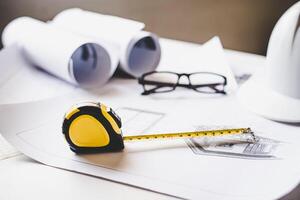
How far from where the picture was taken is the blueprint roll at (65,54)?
731mm

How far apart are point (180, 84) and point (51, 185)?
34 centimetres

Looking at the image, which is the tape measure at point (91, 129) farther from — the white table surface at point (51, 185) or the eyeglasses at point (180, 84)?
the eyeglasses at point (180, 84)

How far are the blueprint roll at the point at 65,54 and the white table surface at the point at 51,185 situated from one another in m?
0.24

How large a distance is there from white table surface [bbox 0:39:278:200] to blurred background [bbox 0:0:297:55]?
2.21ft

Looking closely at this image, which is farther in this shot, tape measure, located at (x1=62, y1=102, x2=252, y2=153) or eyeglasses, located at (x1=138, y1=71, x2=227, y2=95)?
eyeglasses, located at (x1=138, y1=71, x2=227, y2=95)

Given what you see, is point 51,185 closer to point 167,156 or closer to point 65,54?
point 167,156

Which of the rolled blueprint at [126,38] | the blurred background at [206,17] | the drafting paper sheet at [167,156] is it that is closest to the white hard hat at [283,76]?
the drafting paper sheet at [167,156]

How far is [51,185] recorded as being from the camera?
19.0 inches

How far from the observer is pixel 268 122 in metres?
0.63

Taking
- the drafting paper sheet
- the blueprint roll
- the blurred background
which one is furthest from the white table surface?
the blurred background

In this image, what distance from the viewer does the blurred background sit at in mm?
1196

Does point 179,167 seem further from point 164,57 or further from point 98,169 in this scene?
point 164,57

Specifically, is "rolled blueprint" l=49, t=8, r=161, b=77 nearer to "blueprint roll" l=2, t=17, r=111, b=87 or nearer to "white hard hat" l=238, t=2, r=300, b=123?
"blueprint roll" l=2, t=17, r=111, b=87

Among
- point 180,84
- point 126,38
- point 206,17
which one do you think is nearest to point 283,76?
point 180,84
